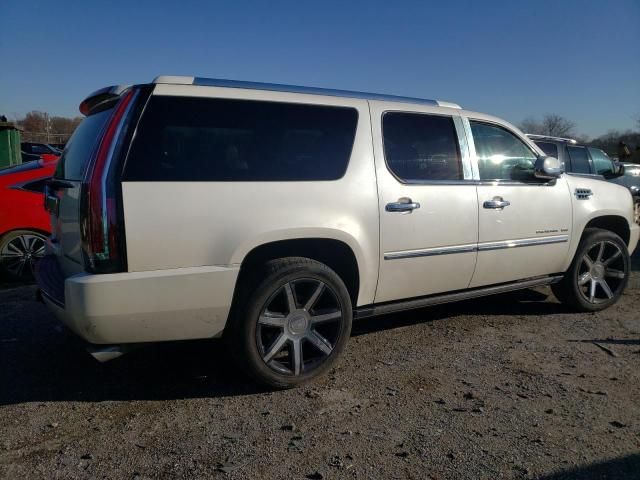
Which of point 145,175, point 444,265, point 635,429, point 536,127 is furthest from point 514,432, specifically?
point 536,127

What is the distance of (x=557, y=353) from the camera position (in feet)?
13.4

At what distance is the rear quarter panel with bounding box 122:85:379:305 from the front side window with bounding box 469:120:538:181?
1196 mm

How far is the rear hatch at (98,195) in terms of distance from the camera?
9.26ft

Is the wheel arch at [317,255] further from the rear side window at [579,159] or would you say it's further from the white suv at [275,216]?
the rear side window at [579,159]

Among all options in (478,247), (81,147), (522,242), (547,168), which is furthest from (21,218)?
(547,168)

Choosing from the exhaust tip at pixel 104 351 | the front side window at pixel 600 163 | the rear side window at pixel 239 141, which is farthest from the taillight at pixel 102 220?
the front side window at pixel 600 163

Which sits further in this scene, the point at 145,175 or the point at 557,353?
the point at 557,353

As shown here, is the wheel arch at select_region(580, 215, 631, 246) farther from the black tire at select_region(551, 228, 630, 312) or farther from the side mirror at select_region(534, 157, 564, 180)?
the side mirror at select_region(534, 157, 564, 180)

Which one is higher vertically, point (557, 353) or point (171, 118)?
point (171, 118)

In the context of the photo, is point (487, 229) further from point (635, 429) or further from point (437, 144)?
point (635, 429)

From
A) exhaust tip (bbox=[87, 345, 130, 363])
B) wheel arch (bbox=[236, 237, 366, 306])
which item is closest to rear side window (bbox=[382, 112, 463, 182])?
wheel arch (bbox=[236, 237, 366, 306])

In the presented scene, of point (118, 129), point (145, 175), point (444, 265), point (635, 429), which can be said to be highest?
point (118, 129)

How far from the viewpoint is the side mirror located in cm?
445

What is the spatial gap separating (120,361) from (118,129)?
1.84m
